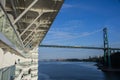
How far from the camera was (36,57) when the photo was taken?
57.4 ft

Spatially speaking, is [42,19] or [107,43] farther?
[107,43]

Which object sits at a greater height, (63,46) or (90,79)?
(63,46)

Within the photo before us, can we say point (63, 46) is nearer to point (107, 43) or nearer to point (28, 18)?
point (107, 43)

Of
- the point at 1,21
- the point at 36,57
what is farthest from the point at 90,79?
the point at 1,21

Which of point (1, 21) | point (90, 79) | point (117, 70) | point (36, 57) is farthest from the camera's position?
point (117, 70)

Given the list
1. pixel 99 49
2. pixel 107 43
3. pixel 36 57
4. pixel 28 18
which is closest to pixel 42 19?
pixel 28 18

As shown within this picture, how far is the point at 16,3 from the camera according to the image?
20.4 ft

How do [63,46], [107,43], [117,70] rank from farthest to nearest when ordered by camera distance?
1. [107,43]
2. [117,70]
3. [63,46]

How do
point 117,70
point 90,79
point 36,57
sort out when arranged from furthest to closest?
point 117,70 < point 90,79 < point 36,57

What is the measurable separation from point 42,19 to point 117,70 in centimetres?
3203

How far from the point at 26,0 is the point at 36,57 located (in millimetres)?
11688

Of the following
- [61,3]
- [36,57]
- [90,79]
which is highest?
[61,3]

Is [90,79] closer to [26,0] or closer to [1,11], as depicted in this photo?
[26,0]

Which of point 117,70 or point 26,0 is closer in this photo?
point 26,0
